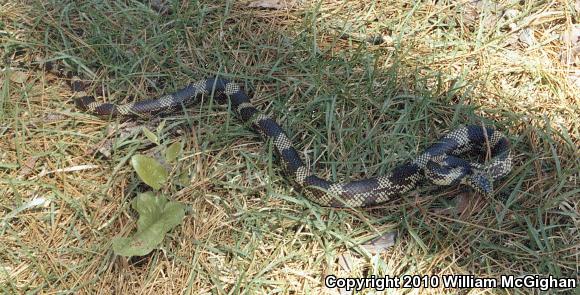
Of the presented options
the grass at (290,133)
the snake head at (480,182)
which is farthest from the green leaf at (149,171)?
the snake head at (480,182)

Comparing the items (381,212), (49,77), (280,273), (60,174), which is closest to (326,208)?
(381,212)

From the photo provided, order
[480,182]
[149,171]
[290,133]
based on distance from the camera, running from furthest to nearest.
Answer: [290,133] → [480,182] → [149,171]

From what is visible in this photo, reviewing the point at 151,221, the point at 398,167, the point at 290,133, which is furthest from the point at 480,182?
the point at 151,221

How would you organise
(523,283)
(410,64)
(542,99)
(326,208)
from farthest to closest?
(410,64)
(542,99)
(326,208)
(523,283)

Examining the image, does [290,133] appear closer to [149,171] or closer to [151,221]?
[149,171]

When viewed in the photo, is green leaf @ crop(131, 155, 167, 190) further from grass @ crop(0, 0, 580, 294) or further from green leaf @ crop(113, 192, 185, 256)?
grass @ crop(0, 0, 580, 294)

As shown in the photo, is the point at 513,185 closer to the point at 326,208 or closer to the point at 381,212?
the point at 381,212

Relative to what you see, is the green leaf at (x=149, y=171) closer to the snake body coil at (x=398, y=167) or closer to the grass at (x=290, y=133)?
the grass at (x=290, y=133)
